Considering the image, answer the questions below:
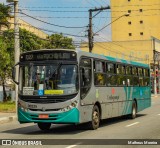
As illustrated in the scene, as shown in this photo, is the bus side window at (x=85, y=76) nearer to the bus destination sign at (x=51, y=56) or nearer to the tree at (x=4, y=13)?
the bus destination sign at (x=51, y=56)

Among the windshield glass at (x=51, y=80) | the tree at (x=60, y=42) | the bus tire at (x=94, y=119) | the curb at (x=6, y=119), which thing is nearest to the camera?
the windshield glass at (x=51, y=80)

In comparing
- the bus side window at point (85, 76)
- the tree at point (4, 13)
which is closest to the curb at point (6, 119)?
the bus side window at point (85, 76)

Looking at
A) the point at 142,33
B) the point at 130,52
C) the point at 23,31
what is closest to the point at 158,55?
the point at 130,52

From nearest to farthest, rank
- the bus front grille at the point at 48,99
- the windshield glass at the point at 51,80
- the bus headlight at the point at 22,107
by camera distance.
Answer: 1. the bus front grille at the point at 48,99
2. the windshield glass at the point at 51,80
3. the bus headlight at the point at 22,107

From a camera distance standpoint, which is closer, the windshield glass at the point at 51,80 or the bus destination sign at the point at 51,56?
the windshield glass at the point at 51,80

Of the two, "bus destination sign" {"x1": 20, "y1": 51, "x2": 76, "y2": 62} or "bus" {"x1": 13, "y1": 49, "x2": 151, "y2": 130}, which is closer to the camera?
"bus" {"x1": 13, "y1": 49, "x2": 151, "y2": 130}

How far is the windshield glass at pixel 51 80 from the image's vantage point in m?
15.1

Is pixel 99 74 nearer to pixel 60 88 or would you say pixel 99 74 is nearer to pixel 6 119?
pixel 60 88

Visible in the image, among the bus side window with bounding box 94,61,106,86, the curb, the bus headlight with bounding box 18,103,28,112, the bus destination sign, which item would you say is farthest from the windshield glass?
the curb

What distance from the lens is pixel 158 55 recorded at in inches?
3627

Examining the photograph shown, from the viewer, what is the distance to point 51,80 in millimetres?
15203

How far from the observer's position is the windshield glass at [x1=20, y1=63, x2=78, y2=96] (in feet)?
49.6

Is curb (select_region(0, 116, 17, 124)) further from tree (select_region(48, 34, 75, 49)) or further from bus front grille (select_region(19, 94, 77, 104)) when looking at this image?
tree (select_region(48, 34, 75, 49))

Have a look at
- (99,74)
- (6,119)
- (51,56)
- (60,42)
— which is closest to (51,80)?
(51,56)
